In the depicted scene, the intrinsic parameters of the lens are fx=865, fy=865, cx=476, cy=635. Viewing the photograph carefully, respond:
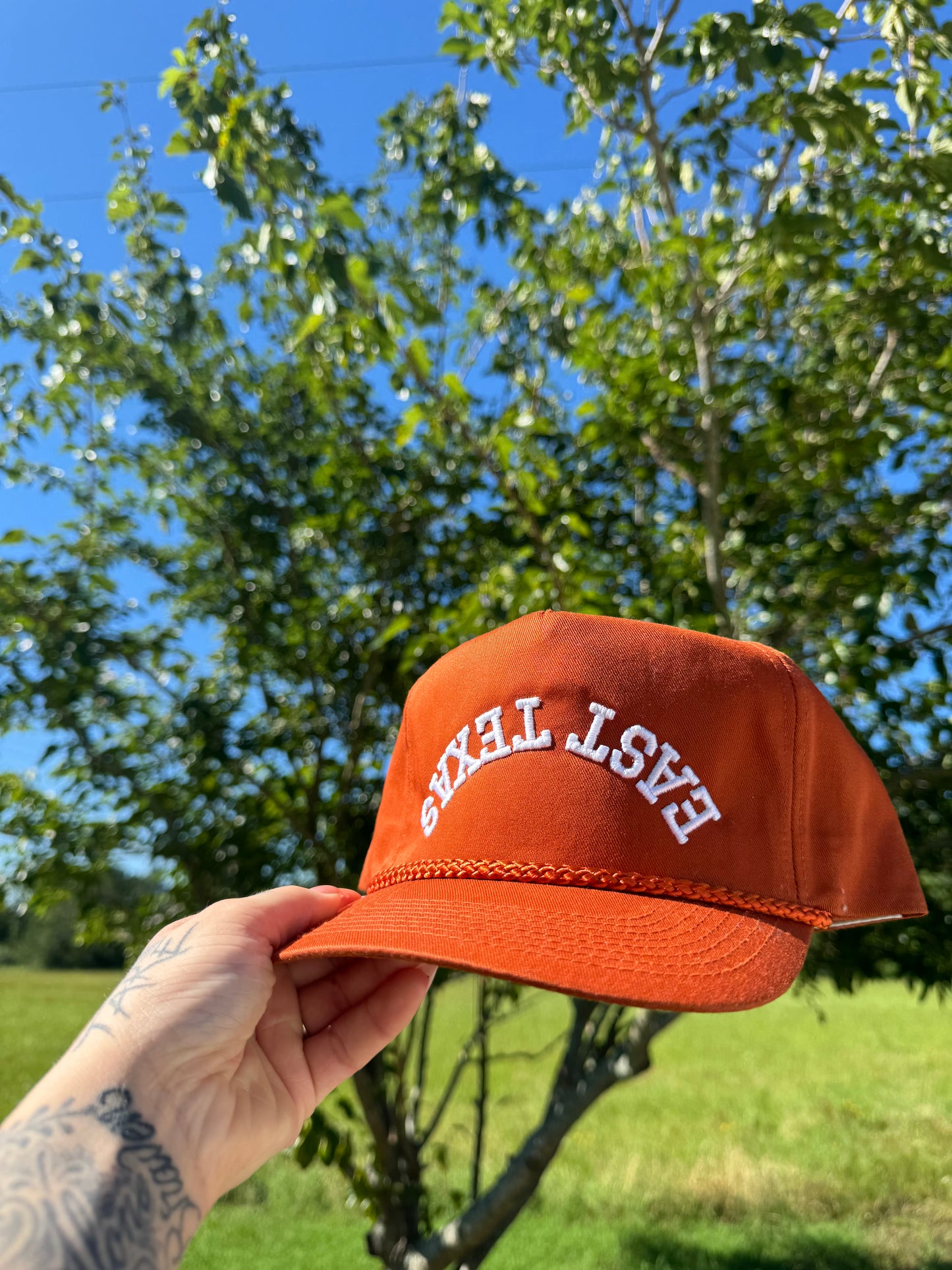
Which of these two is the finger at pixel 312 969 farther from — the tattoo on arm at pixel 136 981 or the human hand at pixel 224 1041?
the tattoo on arm at pixel 136 981

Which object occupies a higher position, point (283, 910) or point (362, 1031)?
point (283, 910)

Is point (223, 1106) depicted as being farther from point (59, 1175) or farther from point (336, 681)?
point (336, 681)

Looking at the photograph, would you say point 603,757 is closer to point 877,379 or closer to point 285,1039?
point 285,1039

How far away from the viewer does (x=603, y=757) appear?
861 millimetres

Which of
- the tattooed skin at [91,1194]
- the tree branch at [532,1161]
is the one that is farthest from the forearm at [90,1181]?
the tree branch at [532,1161]

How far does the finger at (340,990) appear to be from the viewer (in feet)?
3.65

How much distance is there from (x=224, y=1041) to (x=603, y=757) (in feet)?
1.62

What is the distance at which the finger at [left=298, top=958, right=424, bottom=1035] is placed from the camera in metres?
1.11

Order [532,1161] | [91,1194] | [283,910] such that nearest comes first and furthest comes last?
[91,1194] → [283,910] → [532,1161]

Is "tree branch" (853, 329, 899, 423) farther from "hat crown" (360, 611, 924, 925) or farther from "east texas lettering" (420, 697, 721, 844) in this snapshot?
"east texas lettering" (420, 697, 721, 844)

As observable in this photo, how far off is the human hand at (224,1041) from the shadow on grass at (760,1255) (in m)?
3.82

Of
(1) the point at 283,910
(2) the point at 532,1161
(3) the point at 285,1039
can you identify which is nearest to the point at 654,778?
(1) the point at 283,910

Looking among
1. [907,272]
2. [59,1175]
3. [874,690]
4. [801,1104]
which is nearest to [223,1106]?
[59,1175]

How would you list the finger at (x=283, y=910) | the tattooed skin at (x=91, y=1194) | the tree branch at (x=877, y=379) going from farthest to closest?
the tree branch at (x=877, y=379)
the finger at (x=283, y=910)
the tattooed skin at (x=91, y=1194)
